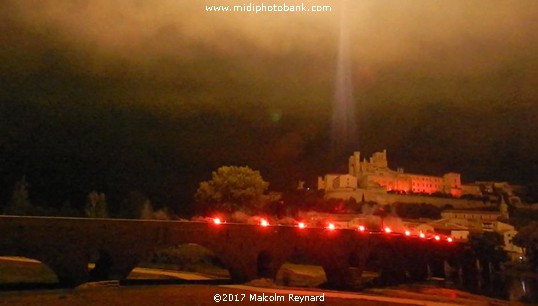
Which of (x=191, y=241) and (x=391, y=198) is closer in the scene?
(x=191, y=241)

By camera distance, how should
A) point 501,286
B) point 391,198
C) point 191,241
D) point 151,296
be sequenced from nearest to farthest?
1. point 151,296
2. point 191,241
3. point 501,286
4. point 391,198

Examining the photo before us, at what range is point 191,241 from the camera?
30.1 m

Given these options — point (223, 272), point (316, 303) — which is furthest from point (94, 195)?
point (316, 303)

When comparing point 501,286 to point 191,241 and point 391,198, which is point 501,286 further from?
point 391,198

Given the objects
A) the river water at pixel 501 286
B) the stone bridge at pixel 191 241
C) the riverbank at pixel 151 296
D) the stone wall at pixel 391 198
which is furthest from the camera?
the stone wall at pixel 391 198

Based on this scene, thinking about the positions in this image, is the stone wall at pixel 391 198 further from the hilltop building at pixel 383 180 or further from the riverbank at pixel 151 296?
the riverbank at pixel 151 296

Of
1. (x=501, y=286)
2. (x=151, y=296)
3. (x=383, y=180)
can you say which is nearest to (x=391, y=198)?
(x=383, y=180)

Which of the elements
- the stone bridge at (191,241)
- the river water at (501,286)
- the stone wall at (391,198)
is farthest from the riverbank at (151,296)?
the stone wall at (391,198)

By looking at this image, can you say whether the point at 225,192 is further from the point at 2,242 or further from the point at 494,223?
the point at 494,223

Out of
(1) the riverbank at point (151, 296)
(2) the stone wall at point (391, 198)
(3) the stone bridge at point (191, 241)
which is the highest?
(2) the stone wall at point (391, 198)

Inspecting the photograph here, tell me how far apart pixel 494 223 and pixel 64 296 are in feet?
246

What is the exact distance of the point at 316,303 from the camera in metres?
22.4

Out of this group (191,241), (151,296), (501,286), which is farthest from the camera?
(501,286)

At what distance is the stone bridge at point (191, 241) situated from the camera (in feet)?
81.5
